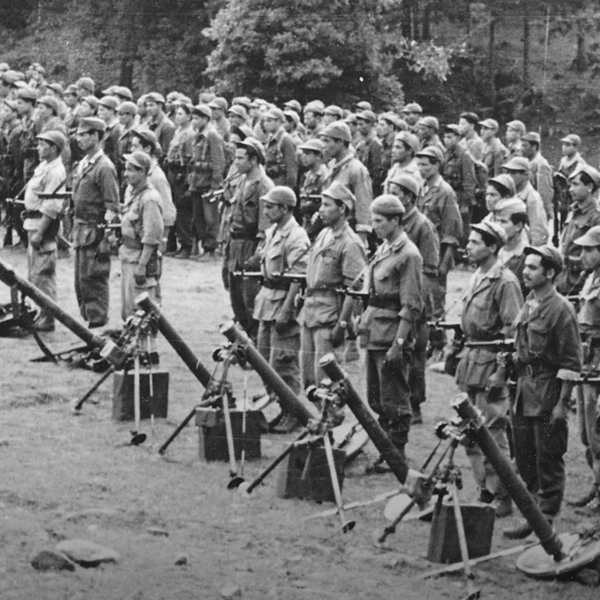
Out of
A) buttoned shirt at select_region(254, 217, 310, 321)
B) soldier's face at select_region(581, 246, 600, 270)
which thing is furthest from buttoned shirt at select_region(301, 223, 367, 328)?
soldier's face at select_region(581, 246, 600, 270)

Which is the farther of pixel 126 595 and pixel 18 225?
pixel 18 225

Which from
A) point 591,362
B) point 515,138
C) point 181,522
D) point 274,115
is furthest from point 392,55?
point 181,522

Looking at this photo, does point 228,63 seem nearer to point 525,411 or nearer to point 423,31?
point 423,31

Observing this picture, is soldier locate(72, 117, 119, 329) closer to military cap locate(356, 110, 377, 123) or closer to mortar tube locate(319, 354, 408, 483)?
mortar tube locate(319, 354, 408, 483)

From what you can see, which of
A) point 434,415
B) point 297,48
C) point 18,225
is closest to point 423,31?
point 297,48

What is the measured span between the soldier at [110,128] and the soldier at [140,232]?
677cm

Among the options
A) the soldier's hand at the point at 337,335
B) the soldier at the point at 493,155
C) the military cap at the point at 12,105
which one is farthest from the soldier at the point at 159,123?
the soldier's hand at the point at 337,335

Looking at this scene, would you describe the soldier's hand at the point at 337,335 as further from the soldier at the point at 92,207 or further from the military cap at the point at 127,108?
the military cap at the point at 127,108

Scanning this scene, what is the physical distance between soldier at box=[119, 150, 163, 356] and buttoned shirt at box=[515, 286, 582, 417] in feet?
16.3

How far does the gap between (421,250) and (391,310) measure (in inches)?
79.4

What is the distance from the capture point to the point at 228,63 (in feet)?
96.9

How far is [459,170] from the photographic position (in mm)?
20672

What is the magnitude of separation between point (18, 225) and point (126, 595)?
532 inches

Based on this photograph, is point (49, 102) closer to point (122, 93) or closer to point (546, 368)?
point (122, 93)
